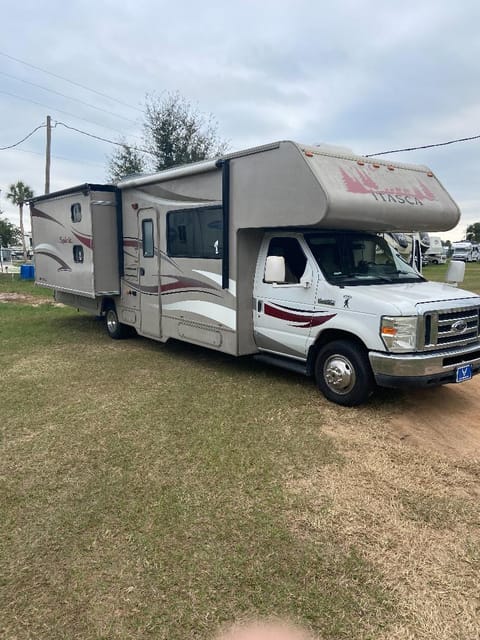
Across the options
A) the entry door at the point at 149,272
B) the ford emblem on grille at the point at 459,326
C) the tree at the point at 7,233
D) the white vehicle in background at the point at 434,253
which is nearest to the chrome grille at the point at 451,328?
the ford emblem on grille at the point at 459,326

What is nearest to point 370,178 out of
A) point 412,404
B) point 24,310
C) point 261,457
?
point 412,404

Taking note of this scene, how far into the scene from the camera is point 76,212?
361 inches

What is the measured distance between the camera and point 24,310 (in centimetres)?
1362

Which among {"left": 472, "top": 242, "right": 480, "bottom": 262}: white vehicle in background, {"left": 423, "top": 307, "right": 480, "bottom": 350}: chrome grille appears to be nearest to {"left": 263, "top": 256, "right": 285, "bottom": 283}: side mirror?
{"left": 423, "top": 307, "right": 480, "bottom": 350}: chrome grille

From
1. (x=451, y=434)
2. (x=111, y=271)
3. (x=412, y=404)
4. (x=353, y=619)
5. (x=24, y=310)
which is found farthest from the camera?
(x=24, y=310)

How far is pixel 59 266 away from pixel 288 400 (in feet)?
21.0

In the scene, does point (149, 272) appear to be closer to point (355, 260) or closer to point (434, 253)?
point (355, 260)

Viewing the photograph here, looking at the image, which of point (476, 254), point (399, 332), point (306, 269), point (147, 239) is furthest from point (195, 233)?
point (476, 254)

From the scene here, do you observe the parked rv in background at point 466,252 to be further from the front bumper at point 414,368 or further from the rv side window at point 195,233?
the front bumper at point 414,368

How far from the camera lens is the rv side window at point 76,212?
29.7 ft

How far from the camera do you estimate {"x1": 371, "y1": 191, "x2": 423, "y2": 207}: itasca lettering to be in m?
5.78

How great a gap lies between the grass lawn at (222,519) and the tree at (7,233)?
183 feet

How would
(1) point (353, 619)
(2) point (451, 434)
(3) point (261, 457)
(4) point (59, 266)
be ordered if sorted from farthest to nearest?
(4) point (59, 266) < (2) point (451, 434) < (3) point (261, 457) < (1) point (353, 619)

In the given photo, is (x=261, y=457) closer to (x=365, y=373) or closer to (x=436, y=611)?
(x=365, y=373)
